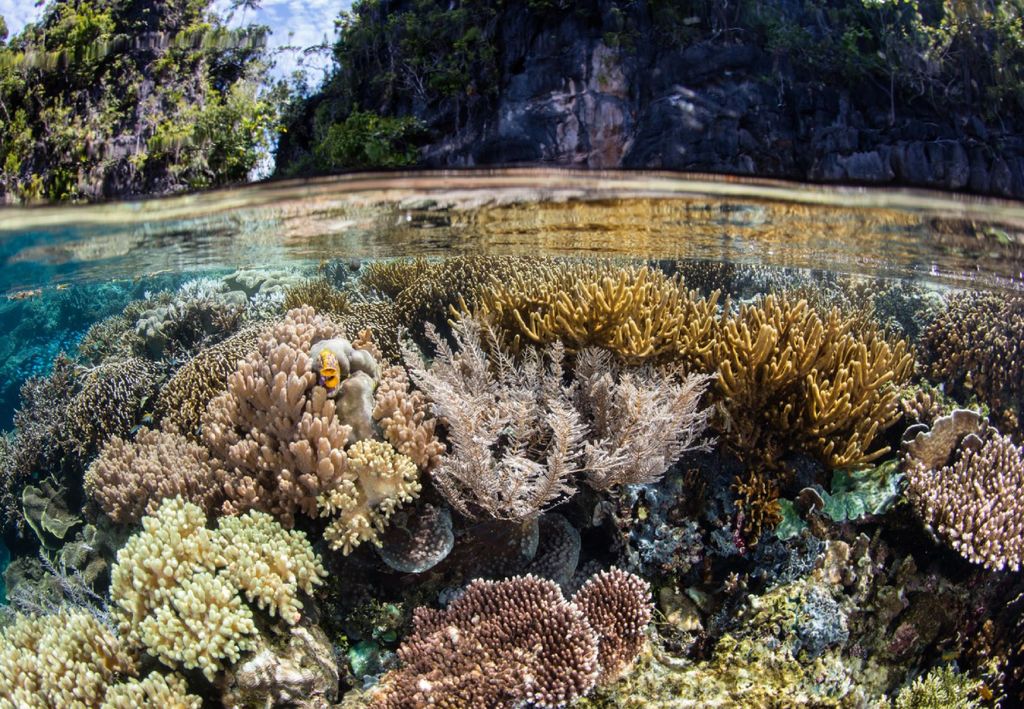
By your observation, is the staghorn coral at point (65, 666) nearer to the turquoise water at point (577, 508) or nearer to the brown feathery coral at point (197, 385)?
the turquoise water at point (577, 508)

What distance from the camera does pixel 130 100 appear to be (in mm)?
19344

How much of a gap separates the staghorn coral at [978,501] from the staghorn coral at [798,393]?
0.62m

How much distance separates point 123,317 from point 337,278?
4.69 m

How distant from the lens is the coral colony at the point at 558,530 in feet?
13.7

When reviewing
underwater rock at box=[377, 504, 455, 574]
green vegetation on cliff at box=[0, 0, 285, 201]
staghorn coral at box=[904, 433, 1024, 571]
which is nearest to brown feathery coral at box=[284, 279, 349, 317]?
underwater rock at box=[377, 504, 455, 574]

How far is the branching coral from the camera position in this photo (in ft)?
15.2

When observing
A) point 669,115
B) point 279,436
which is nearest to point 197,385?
point 279,436

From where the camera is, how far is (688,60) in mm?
21125

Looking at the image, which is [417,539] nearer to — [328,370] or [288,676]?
[288,676]

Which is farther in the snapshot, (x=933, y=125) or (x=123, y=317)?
(x=933, y=125)

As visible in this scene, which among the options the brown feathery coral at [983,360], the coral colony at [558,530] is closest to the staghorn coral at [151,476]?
the coral colony at [558,530]

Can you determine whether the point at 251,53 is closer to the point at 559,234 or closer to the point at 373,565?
the point at 559,234

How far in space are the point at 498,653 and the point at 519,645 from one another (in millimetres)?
160

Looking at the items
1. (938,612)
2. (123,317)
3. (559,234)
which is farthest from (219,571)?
(123,317)
